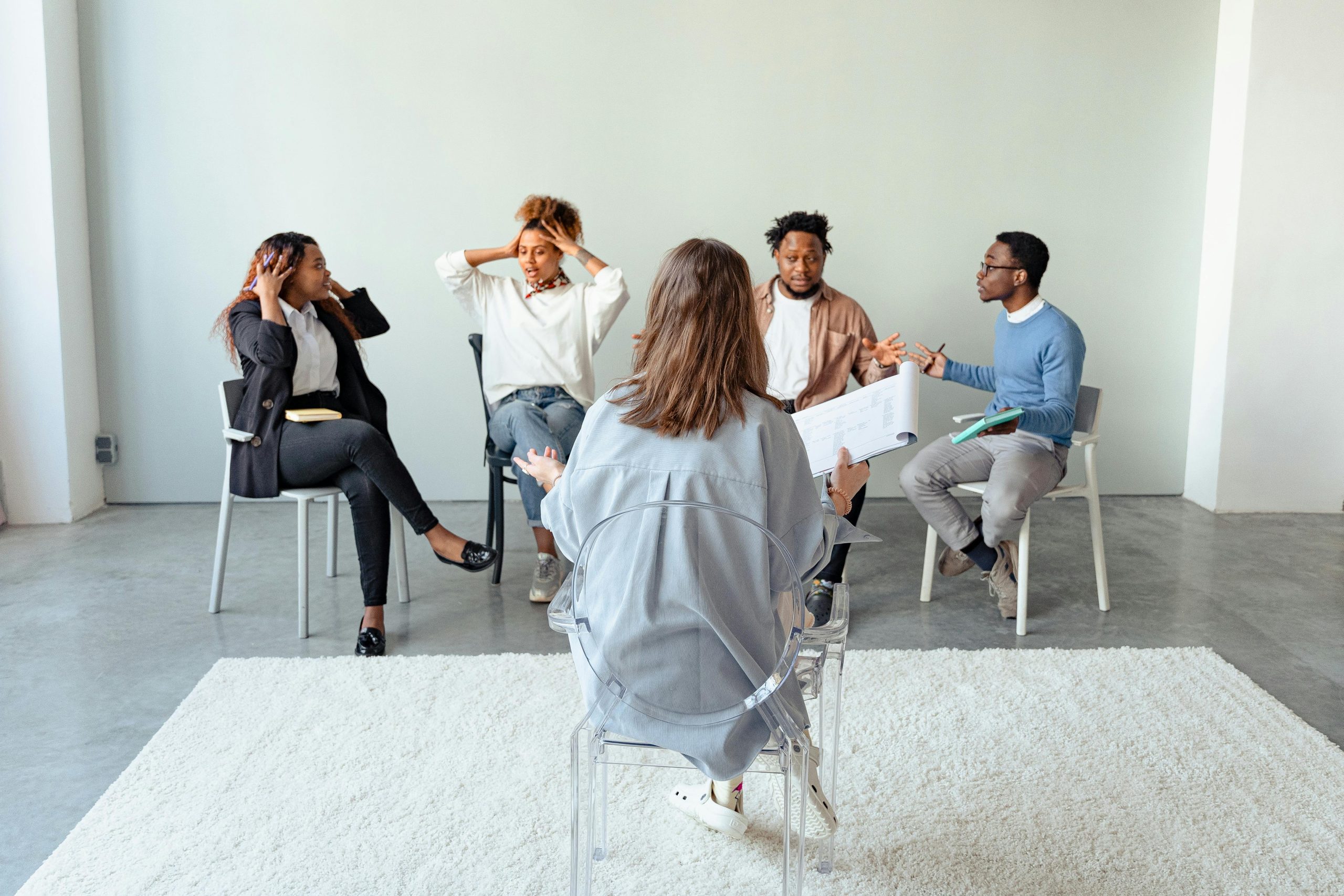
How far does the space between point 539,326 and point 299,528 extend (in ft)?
3.55

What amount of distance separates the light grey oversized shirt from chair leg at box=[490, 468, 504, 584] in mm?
1983

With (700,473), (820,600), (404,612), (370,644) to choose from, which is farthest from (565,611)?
(404,612)

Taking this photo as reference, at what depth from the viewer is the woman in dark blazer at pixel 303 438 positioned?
306cm

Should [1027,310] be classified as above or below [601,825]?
above

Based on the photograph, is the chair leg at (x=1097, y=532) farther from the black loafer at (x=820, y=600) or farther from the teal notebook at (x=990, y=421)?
the black loafer at (x=820, y=600)

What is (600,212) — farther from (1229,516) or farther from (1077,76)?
(1229,516)

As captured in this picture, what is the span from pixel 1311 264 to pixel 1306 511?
3.68ft

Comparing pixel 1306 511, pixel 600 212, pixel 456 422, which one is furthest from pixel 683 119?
pixel 1306 511

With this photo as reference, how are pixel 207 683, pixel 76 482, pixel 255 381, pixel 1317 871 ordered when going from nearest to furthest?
pixel 1317 871 → pixel 207 683 → pixel 255 381 → pixel 76 482

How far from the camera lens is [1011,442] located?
3.30 metres

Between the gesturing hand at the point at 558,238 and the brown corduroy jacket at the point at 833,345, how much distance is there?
700 mm

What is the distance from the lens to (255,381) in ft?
10.1

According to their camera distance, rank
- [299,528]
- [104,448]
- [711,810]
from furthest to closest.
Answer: [104,448] → [299,528] → [711,810]

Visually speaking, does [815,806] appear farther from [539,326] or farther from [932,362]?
[539,326]
